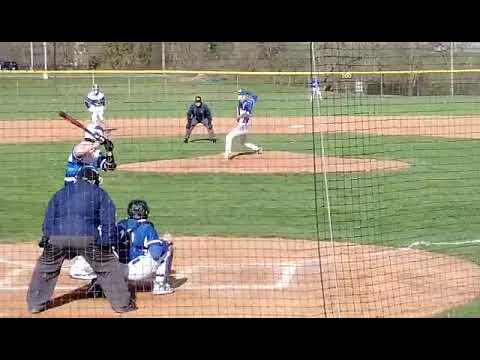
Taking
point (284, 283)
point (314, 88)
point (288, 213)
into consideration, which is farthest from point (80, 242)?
point (314, 88)

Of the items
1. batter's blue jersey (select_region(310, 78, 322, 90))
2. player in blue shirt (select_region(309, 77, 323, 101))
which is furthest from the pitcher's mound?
batter's blue jersey (select_region(310, 78, 322, 90))

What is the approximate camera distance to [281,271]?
29.4 ft

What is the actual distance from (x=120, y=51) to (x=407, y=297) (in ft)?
81.2

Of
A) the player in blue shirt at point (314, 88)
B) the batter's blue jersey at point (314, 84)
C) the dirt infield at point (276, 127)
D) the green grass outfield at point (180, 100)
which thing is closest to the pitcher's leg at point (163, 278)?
the player in blue shirt at point (314, 88)

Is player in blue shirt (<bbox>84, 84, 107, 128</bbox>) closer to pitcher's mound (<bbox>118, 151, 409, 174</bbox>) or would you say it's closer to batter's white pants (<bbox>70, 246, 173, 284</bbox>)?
pitcher's mound (<bbox>118, 151, 409, 174</bbox>)

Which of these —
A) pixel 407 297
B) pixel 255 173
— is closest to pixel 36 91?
pixel 255 173

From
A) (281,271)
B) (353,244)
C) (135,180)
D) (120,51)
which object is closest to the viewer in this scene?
(281,271)

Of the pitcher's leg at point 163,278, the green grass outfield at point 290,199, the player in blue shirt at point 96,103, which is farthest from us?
the player in blue shirt at point 96,103

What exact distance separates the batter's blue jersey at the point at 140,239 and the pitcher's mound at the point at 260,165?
27.7 ft

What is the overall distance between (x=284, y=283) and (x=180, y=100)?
21.4 meters

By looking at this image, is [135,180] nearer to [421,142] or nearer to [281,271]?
[281,271]

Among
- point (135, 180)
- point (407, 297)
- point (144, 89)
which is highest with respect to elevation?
point (144, 89)

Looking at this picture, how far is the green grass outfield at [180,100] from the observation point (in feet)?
93.5

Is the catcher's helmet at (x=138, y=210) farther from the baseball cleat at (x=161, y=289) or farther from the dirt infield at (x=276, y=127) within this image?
the dirt infield at (x=276, y=127)
